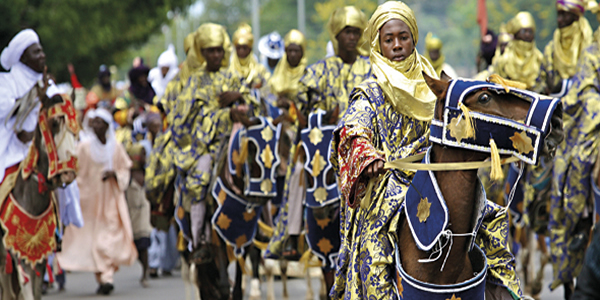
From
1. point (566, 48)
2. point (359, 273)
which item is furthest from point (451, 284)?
point (566, 48)

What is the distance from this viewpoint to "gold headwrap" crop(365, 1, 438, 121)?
531 cm

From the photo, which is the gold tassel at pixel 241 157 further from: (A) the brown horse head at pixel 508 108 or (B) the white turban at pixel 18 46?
(A) the brown horse head at pixel 508 108

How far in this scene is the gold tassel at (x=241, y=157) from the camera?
988 centimetres

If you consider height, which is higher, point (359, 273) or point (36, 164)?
point (36, 164)

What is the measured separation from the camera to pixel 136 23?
961 inches

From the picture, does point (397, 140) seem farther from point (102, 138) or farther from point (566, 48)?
point (102, 138)

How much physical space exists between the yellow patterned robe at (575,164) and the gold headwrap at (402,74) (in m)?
4.03

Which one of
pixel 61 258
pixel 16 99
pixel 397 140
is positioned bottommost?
pixel 61 258

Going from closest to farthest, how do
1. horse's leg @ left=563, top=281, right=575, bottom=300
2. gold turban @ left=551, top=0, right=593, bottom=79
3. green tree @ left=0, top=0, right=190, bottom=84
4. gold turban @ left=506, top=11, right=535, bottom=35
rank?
horse's leg @ left=563, top=281, right=575, bottom=300 → gold turban @ left=551, top=0, right=593, bottom=79 → gold turban @ left=506, top=11, right=535, bottom=35 → green tree @ left=0, top=0, right=190, bottom=84

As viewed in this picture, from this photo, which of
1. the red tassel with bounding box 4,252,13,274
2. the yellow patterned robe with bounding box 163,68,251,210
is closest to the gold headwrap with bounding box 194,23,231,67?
the yellow patterned robe with bounding box 163,68,251,210

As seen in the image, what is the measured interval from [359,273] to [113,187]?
353 inches

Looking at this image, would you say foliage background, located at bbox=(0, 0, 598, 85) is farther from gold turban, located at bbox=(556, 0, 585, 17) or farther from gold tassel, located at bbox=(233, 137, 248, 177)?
gold turban, located at bbox=(556, 0, 585, 17)

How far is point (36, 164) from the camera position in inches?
365

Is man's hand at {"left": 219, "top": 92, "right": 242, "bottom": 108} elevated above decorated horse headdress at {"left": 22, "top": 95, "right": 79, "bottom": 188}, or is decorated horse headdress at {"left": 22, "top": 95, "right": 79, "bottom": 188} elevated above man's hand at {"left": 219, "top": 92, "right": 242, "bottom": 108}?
man's hand at {"left": 219, "top": 92, "right": 242, "bottom": 108}
